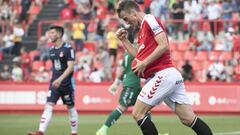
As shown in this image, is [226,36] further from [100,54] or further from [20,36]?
[20,36]

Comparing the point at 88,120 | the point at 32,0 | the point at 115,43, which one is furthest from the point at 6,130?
the point at 32,0

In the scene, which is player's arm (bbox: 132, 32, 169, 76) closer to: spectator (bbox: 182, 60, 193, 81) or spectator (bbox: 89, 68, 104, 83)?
spectator (bbox: 182, 60, 193, 81)

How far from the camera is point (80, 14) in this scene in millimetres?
30578

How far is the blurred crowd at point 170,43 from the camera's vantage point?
2641 centimetres

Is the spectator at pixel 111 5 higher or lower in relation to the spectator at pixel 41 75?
higher

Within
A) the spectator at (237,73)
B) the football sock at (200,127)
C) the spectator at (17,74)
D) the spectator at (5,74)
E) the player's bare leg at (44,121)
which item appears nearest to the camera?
the football sock at (200,127)

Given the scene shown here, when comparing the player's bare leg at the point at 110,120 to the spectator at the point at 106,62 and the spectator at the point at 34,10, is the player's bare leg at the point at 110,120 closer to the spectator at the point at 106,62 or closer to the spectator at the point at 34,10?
the spectator at the point at 106,62

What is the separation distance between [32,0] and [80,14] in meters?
3.06

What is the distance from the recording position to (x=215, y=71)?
85.4ft

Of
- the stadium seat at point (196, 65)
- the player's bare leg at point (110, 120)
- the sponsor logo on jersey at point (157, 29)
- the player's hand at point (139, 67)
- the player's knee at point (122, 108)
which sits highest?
the sponsor logo on jersey at point (157, 29)

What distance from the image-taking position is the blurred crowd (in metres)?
26.4

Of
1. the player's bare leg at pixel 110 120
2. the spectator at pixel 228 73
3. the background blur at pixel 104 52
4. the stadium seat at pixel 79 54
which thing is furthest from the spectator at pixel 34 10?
the player's bare leg at pixel 110 120

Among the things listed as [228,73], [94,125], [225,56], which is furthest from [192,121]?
[225,56]

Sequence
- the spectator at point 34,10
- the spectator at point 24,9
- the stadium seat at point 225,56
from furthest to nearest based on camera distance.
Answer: the spectator at point 34,10 < the spectator at point 24,9 < the stadium seat at point 225,56
